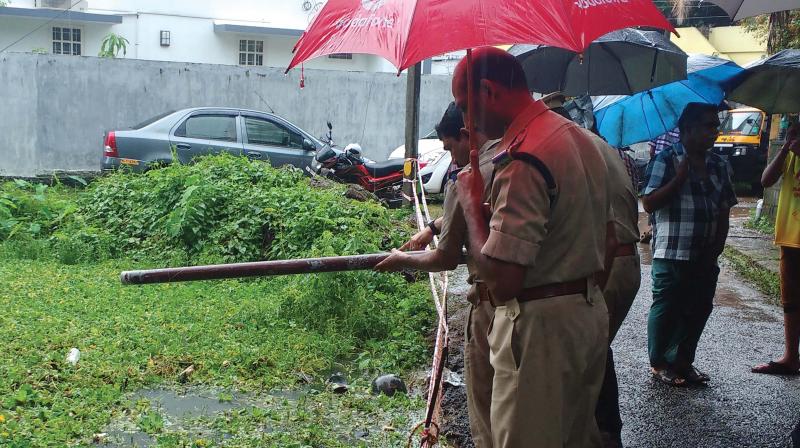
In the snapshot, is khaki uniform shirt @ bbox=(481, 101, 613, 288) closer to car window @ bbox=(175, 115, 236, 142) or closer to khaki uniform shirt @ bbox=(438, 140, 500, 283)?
khaki uniform shirt @ bbox=(438, 140, 500, 283)

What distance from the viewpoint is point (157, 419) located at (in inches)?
171

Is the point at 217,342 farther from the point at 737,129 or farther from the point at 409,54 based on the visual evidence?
the point at 737,129

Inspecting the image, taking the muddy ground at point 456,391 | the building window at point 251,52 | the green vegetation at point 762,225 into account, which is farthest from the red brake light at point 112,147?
the building window at point 251,52

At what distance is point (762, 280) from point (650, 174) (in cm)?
429

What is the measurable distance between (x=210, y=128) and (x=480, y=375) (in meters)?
9.99

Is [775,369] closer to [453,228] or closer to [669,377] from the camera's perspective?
[669,377]

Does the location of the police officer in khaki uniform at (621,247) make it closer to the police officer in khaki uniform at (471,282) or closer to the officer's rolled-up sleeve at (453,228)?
the police officer in khaki uniform at (471,282)

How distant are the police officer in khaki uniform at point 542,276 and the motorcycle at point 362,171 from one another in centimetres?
991

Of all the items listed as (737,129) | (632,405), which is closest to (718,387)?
(632,405)

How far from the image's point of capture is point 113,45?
874 inches

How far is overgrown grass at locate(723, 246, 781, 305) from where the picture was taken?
8172 millimetres

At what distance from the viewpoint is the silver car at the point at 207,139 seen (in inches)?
473

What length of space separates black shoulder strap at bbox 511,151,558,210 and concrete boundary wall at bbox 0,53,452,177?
15419 millimetres

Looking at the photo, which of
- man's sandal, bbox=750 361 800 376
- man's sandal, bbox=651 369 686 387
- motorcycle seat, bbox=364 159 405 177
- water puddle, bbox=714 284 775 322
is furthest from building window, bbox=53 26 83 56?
man's sandal, bbox=750 361 800 376
